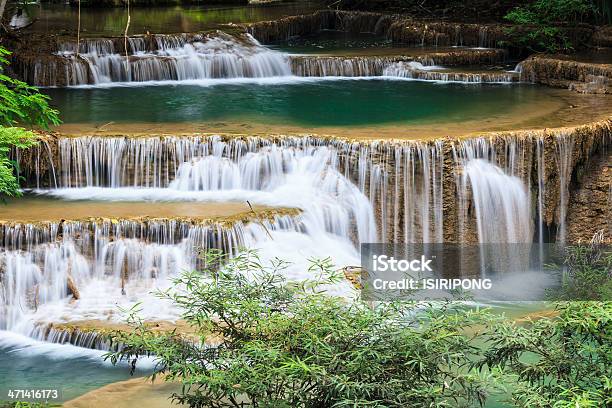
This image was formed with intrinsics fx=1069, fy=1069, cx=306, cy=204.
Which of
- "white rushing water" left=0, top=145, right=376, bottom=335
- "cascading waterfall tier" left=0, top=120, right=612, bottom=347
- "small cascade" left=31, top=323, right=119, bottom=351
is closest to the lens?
"small cascade" left=31, top=323, right=119, bottom=351

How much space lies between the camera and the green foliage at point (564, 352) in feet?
20.6

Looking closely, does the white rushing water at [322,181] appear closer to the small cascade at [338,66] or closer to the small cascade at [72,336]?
the small cascade at [72,336]

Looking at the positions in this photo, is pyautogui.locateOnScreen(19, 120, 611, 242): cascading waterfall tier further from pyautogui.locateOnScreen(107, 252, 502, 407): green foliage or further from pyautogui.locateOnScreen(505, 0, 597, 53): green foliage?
pyautogui.locateOnScreen(107, 252, 502, 407): green foliage

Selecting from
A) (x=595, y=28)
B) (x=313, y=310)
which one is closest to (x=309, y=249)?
(x=313, y=310)

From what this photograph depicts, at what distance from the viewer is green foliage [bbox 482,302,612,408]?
248 inches

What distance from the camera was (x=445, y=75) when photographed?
17969 millimetres

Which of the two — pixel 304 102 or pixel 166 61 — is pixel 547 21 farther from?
pixel 166 61

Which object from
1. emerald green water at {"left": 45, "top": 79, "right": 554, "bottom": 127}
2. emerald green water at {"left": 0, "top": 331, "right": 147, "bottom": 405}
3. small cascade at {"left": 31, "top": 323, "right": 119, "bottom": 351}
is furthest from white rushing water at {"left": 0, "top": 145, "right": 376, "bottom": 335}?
emerald green water at {"left": 45, "top": 79, "right": 554, "bottom": 127}

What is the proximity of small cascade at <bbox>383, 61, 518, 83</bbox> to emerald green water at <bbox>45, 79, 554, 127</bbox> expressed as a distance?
1.09 ft

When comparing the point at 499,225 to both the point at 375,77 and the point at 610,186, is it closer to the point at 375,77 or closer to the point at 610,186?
the point at 610,186

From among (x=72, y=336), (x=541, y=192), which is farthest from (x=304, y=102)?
(x=72, y=336)

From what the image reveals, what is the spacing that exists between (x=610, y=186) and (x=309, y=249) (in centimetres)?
425

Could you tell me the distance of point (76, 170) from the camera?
13.2 metres

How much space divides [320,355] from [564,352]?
1.55m
